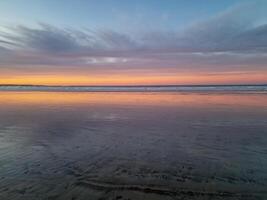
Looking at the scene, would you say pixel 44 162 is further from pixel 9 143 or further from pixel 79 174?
pixel 9 143

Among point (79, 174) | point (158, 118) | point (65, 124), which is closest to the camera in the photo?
point (79, 174)

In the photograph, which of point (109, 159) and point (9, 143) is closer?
point (109, 159)

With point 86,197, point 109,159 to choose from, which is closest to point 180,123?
point 109,159

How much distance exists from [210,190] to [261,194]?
2.82 feet

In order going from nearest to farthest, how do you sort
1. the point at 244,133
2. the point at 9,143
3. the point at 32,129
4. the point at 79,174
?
the point at 79,174
the point at 9,143
the point at 244,133
the point at 32,129

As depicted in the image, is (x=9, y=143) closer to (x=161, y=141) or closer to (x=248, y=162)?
(x=161, y=141)

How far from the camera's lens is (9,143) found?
814cm

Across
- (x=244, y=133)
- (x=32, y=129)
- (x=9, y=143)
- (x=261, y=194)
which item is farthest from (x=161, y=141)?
(x=32, y=129)

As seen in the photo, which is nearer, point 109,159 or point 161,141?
point 109,159

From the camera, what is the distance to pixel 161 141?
8.45m

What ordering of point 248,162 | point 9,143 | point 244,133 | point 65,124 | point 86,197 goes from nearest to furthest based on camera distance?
point 86,197 → point 248,162 → point 9,143 → point 244,133 → point 65,124

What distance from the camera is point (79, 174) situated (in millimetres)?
5512

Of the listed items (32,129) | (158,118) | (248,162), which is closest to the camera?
(248,162)

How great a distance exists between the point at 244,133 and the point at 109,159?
561cm
